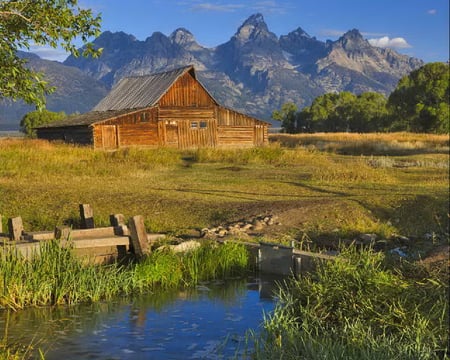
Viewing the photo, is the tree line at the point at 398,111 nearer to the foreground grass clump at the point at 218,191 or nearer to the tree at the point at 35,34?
the foreground grass clump at the point at 218,191

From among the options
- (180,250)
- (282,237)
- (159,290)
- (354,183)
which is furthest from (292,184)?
(159,290)

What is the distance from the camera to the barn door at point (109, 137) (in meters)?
46.1

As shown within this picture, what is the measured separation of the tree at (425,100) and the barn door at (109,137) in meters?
45.7

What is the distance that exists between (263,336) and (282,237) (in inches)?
267

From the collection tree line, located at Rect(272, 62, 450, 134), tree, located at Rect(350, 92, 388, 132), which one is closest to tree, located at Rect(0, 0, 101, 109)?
tree line, located at Rect(272, 62, 450, 134)

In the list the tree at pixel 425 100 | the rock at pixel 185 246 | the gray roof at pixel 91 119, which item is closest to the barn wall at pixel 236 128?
the gray roof at pixel 91 119

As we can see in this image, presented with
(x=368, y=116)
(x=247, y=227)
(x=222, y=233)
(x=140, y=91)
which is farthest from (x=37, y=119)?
(x=222, y=233)

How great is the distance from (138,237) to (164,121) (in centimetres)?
3744

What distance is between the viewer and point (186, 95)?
51.3 m

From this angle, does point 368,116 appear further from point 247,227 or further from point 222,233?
point 222,233

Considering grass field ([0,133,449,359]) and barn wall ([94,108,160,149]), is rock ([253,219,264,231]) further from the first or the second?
barn wall ([94,108,160,149])

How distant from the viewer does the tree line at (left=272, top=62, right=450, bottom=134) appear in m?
79.8

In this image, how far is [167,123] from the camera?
163 ft

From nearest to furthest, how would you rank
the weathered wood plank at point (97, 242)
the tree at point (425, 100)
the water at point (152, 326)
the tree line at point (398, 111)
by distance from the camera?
the water at point (152, 326) < the weathered wood plank at point (97, 242) < the tree at point (425, 100) < the tree line at point (398, 111)
